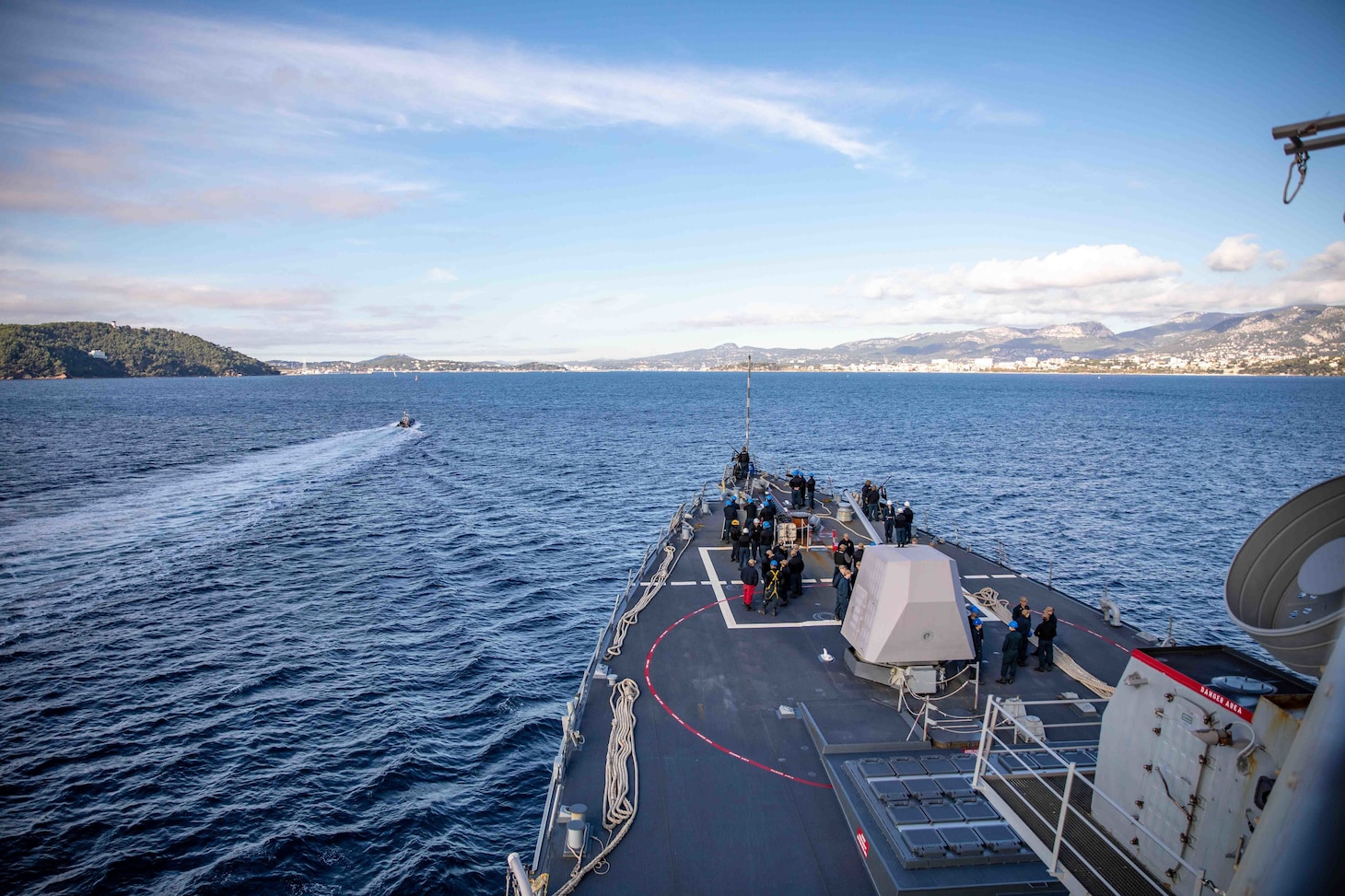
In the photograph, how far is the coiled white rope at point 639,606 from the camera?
16.1 m

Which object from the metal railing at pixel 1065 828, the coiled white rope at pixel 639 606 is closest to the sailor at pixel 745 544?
the coiled white rope at pixel 639 606

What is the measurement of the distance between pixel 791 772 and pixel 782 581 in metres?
7.93

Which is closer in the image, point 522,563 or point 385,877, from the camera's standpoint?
point 385,877

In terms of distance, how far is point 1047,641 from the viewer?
14.9m

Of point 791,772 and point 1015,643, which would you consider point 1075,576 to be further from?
point 791,772

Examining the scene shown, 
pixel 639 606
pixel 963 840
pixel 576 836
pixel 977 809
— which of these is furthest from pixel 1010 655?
pixel 576 836

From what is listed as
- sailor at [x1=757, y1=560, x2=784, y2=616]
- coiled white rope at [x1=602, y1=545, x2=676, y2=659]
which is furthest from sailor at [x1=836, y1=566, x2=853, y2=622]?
coiled white rope at [x1=602, y1=545, x2=676, y2=659]

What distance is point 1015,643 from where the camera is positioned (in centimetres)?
1402

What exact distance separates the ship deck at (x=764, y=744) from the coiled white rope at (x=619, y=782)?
164 millimetres

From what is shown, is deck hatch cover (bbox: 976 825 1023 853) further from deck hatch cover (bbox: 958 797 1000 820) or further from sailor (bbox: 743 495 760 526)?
sailor (bbox: 743 495 760 526)

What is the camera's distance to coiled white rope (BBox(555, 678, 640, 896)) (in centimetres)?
954

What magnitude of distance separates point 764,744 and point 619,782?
2810mm

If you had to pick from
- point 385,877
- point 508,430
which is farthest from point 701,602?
point 508,430

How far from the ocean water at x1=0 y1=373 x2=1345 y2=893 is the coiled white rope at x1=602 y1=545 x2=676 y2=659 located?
16.5 feet
